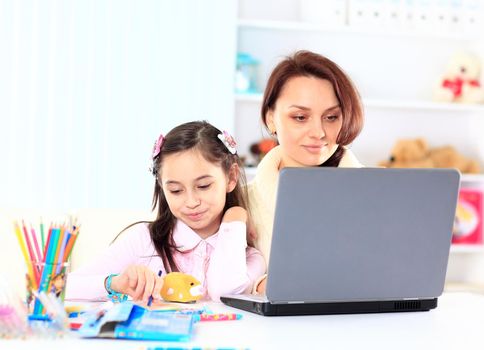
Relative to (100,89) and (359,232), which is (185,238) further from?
(100,89)

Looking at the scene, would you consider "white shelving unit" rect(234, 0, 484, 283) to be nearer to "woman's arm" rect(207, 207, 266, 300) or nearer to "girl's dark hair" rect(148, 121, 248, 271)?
"girl's dark hair" rect(148, 121, 248, 271)

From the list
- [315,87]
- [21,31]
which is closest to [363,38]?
[21,31]

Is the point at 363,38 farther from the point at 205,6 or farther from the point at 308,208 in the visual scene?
the point at 308,208

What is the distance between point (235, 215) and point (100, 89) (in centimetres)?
209

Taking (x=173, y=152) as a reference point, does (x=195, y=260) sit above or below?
below

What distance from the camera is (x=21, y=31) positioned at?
3.56 m

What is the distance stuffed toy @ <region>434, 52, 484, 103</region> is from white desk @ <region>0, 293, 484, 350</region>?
8.75 ft

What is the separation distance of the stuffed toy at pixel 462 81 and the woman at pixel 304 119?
208 centimetres

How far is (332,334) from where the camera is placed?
1083mm

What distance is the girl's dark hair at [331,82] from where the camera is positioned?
6.03 ft

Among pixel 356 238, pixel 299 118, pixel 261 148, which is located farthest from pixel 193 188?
pixel 261 148

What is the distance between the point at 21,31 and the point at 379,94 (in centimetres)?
181

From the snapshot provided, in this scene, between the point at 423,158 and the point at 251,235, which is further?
the point at 423,158

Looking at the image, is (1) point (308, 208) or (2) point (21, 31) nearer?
(1) point (308, 208)
